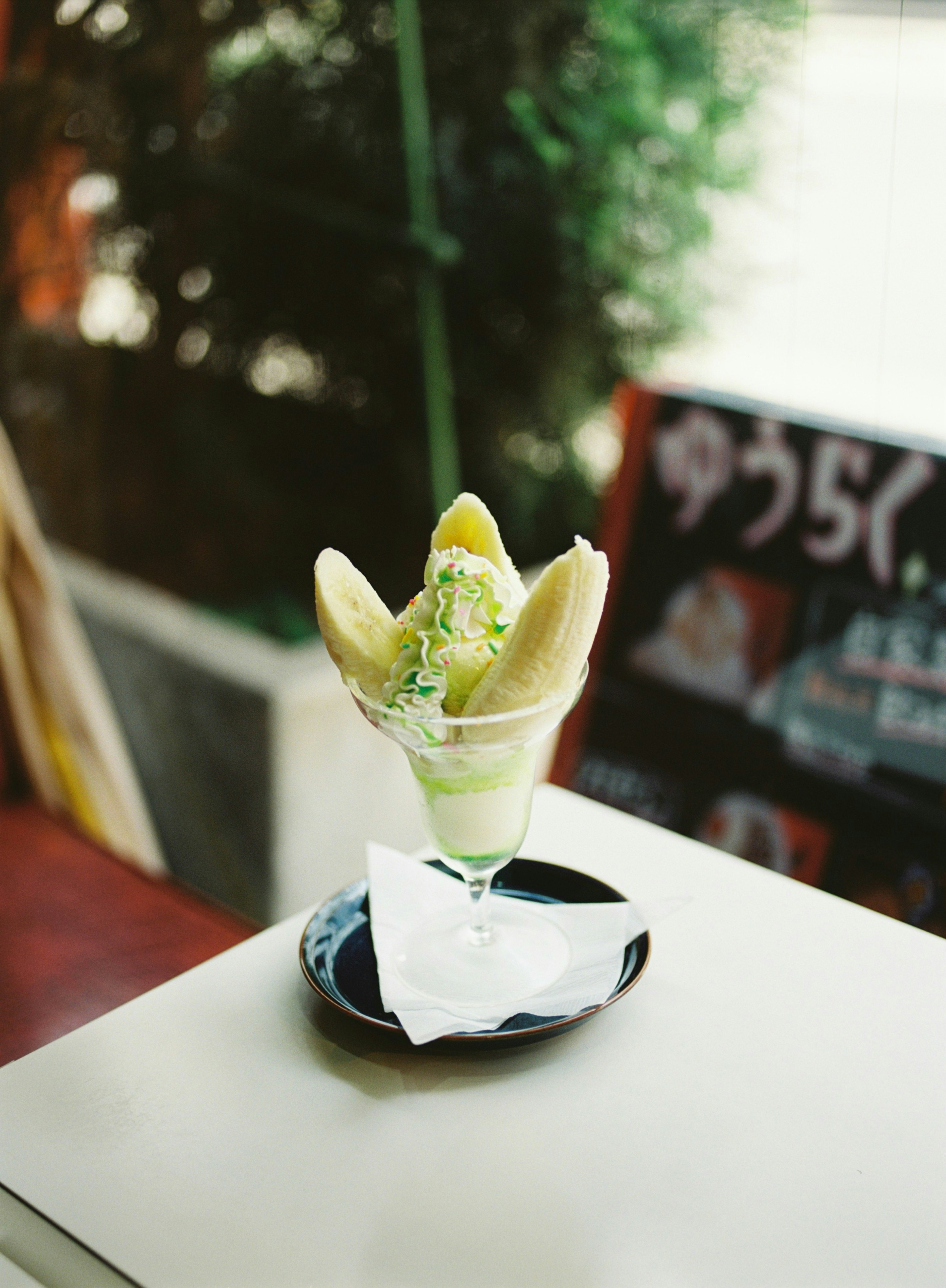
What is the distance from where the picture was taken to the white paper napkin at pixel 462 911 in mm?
895

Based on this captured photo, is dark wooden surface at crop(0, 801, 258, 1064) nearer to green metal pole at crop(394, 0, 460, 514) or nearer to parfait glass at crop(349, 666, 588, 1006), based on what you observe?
parfait glass at crop(349, 666, 588, 1006)

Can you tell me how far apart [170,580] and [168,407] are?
0.39m

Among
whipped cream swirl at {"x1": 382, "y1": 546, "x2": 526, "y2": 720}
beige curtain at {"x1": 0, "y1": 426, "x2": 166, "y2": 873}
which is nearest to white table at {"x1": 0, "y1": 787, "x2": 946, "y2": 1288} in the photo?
whipped cream swirl at {"x1": 382, "y1": 546, "x2": 526, "y2": 720}

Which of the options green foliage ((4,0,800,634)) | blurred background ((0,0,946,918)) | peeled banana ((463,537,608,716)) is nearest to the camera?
peeled banana ((463,537,608,716))

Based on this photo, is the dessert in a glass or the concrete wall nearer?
the dessert in a glass

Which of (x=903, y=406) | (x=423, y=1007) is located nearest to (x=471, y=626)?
(x=423, y=1007)

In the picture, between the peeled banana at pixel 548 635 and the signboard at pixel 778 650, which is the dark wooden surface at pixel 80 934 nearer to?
the signboard at pixel 778 650

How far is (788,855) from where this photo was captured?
1.85 m

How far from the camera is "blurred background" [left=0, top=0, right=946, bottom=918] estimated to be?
186 cm

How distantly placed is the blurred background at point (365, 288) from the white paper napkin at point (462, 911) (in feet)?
3.27

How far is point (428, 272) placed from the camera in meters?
2.33

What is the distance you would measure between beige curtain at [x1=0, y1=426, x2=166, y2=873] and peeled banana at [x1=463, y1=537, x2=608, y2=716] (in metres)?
1.64

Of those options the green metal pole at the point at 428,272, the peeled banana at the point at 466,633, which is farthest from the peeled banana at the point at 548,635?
the green metal pole at the point at 428,272

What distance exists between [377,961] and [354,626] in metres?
0.29
